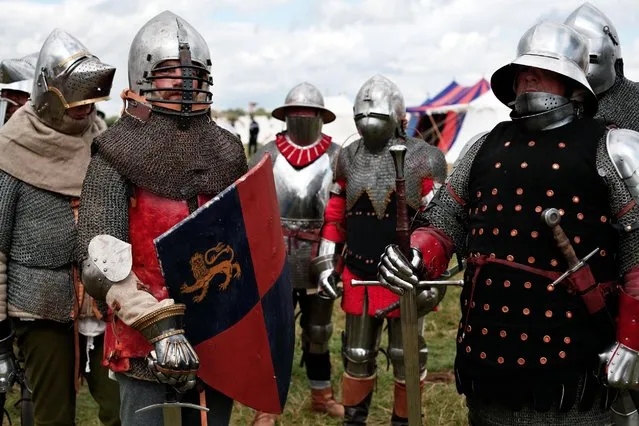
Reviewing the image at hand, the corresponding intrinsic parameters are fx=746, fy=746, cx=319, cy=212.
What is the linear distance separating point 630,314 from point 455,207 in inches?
31.3

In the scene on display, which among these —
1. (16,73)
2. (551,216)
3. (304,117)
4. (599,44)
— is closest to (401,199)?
(551,216)

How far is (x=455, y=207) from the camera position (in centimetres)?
299

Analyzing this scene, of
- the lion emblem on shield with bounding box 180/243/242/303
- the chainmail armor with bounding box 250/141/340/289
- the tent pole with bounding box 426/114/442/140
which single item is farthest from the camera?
the tent pole with bounding box 426/114/442/140

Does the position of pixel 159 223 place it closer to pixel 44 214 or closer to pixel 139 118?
pixel 139 118

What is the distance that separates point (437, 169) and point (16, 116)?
236 centimetres

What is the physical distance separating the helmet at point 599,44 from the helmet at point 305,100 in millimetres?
1934

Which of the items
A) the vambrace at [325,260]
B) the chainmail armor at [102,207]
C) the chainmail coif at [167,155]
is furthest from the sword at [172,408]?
the vambrace at [325,260]

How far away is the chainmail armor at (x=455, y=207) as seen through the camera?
2.95m

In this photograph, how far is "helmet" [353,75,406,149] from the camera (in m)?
4.56

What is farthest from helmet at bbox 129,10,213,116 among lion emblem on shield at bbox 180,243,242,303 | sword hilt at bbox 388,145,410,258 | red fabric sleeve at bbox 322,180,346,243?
red fabric sleeve at bbox 322,180,346,243

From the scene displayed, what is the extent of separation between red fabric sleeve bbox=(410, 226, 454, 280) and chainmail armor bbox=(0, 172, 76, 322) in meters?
1.57

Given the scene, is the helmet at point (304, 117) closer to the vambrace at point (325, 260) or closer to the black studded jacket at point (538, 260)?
the vambrace at point (325, 260)

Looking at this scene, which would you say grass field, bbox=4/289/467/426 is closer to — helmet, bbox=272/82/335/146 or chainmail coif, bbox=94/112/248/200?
helmet, bbox=272/82/335/146

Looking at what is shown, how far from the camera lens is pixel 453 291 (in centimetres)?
834
